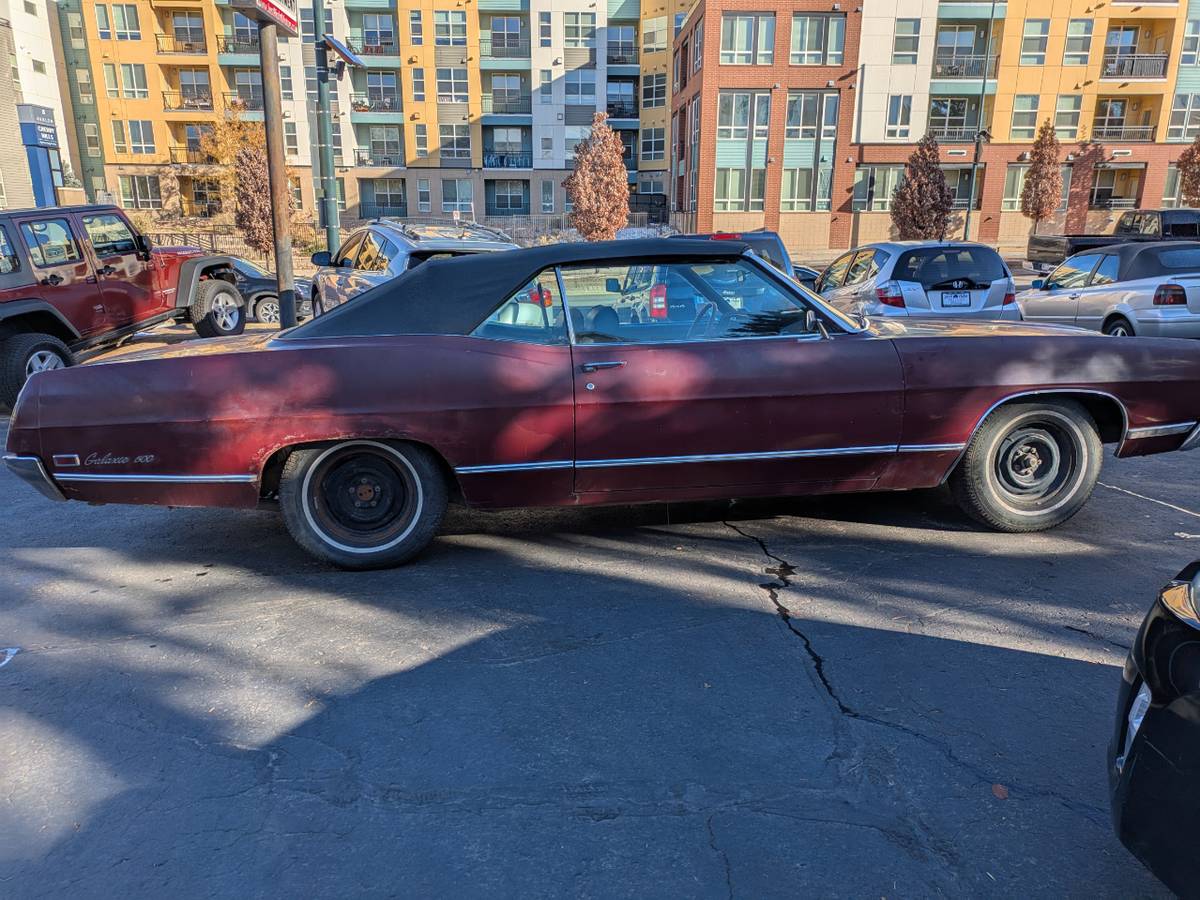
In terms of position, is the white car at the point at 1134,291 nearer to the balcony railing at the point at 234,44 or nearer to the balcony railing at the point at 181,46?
the balcony railing at the point at 234,44

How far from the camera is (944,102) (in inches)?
1724

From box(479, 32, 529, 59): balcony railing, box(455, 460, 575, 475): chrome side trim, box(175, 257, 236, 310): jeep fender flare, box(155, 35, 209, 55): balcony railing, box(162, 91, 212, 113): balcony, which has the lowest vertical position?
box(455, 460, 575, 475): chrome side trim

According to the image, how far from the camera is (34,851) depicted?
7.87 ft

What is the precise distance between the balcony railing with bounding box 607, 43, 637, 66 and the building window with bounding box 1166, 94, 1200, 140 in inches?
1263

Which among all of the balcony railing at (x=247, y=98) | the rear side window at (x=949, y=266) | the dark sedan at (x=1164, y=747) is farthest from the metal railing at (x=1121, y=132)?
the dark sedan at (x=1164, y=747)

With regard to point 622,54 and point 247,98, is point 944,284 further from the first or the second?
point 622,54

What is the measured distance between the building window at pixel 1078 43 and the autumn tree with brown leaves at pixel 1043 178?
3.49 meters

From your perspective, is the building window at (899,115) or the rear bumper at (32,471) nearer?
the rear bumper at (32,471)

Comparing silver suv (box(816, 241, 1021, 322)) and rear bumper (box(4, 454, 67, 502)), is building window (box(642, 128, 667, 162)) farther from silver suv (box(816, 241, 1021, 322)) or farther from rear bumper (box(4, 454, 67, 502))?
rear bumper (box(4, 454, 67, 502))

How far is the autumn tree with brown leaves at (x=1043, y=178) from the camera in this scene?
40.7m

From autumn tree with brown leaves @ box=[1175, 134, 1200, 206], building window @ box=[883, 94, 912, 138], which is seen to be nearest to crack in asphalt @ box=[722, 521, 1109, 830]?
building window @ box=[883, 94, 912, 138]

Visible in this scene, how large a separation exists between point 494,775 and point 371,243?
7447 mm

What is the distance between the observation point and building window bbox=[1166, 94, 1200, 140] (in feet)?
142

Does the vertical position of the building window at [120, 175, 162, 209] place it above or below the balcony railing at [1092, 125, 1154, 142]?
below
